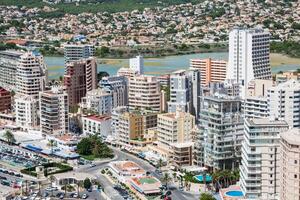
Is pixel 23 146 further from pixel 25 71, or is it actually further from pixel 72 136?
pixel 25 71

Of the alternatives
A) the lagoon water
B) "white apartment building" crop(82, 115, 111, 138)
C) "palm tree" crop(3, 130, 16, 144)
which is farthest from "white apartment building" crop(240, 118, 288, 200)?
the lagoon water

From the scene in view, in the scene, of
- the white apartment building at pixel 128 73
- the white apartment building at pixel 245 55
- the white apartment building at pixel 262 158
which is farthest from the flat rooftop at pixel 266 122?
the white apartment building at pixel 128 73

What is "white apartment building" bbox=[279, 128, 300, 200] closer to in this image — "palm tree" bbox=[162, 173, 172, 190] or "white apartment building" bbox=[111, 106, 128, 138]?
"palm tree" bbox=[162, 173, 172, 190]

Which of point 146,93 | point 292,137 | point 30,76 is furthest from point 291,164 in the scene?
point 30,76

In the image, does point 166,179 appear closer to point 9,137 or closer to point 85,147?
point 85,147

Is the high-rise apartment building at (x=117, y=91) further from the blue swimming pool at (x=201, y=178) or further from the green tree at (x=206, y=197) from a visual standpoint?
the green tree at (x=206, y=197)

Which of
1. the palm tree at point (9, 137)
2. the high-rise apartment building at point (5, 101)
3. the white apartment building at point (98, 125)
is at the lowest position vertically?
the palm tree at point (9, 137)
